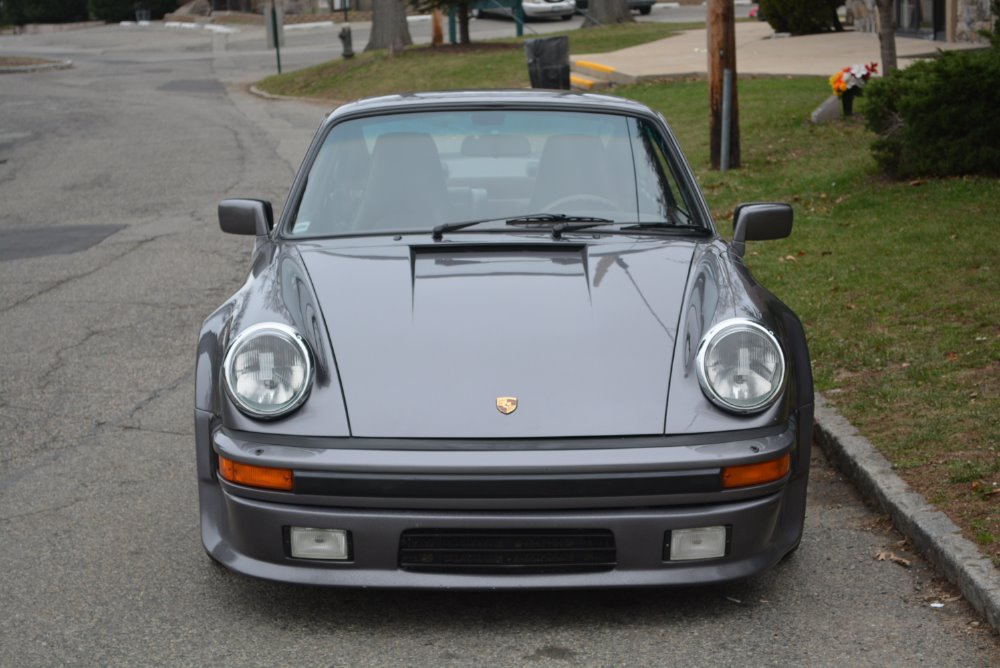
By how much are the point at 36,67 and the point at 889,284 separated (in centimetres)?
3467

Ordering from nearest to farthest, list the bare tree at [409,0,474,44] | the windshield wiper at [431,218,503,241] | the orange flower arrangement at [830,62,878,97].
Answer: the windshield wiper at [431,218,503,241]
the orange flower arrangement at [830,62,878,97]
the bare tree at [409,0,474,44]

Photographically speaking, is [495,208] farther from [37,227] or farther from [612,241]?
[37,227]

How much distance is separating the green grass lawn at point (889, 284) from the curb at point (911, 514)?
0.07 m

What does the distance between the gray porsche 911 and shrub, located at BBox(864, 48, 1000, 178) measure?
284 inches

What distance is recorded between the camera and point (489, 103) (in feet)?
17.6

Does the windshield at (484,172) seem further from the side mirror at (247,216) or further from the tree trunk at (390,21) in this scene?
the tree trunk at (390,21)

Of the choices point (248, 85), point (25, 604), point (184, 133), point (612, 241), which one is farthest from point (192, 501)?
point (248, 85)

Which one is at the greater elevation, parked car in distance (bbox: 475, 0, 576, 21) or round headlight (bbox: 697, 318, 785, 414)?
parked car in distance (bbox: 475, 0, 576, 21)

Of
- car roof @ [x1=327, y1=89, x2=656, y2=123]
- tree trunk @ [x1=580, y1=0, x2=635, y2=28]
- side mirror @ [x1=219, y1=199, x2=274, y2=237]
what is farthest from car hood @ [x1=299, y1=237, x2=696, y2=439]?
Result: tree trunk @ [x1=580, y1=0, x2=635, y2=28]

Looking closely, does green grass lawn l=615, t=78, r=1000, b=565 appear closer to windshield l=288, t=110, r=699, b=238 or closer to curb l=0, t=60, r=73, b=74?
windshield l=288, t=110, r=699, b=238

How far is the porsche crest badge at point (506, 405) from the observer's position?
12.4ft

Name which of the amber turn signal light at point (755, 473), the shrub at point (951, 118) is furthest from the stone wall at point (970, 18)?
the amber turn signal light at point (755, 473)

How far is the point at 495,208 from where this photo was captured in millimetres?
5062

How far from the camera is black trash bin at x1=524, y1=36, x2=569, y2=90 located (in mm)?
19781
